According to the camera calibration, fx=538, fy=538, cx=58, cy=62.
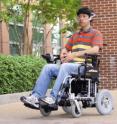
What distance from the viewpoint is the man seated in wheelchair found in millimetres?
7707

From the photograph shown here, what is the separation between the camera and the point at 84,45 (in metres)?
8.14

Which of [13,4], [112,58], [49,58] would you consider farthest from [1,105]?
[13,4]

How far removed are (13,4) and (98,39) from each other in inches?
425

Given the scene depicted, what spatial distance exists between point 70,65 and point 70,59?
229mm

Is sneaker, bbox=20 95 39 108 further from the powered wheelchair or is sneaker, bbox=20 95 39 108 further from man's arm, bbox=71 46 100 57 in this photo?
man's arm, bbox=71 46 100 57

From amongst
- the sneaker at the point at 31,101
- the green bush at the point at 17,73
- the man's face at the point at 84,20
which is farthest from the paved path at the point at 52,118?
the green bush at the point at 17,73

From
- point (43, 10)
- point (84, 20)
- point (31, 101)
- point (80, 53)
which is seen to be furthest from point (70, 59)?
point (43, 10)

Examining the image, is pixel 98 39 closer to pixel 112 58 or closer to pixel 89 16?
pixel 89 16

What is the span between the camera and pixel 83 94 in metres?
8.19

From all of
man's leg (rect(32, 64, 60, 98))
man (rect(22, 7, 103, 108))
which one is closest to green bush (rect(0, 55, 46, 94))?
man (rect(22, 7, 103, 108))

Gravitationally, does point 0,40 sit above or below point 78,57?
below

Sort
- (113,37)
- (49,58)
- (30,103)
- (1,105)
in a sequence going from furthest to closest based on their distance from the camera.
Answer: (113,37) → (1,105) → (49,58) → (30,103)

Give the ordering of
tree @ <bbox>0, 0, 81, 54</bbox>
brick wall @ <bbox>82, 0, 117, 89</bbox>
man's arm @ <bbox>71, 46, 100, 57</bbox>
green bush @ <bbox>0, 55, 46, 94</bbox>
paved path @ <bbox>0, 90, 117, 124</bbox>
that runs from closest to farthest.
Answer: paved path @ <bbox>0, 90, 117, 124</bbox>, man's arm @ <bbox>71, 46, 100, 57</bbox>, green bush @ <bbox>0, 55, 46, 94</bbox>, brick wall @ <bbox>82, 0, 117, 89</bbox>, tree @ <bbox>0, 0, 81, 54</bbox>

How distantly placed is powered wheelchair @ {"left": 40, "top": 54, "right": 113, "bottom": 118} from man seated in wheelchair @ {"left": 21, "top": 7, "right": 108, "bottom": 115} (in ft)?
0.12
